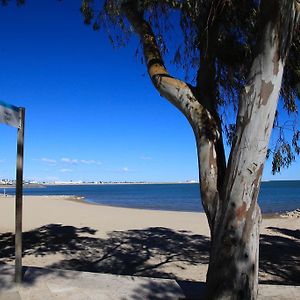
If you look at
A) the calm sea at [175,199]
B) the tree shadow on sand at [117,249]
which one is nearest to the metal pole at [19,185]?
the tree shadow on sand at [117,249]

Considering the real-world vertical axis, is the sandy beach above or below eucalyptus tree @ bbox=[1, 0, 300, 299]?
below

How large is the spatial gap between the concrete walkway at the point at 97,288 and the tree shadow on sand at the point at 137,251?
239 cm

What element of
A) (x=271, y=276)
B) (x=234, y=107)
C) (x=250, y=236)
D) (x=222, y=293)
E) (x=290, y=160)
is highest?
(x=234, y=107)

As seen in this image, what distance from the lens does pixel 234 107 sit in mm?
6586

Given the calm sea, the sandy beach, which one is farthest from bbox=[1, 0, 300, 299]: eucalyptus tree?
the calm sea

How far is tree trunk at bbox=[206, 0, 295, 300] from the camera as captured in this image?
417 cm

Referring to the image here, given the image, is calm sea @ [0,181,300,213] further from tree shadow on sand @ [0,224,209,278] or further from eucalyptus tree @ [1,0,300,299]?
eucalyptus tree @ [1,0,300,299]

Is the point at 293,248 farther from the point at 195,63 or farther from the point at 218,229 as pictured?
the point at 218,229

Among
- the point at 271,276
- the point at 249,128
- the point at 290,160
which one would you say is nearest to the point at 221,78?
the point at 290,160

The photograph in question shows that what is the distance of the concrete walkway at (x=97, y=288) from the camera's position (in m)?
5.06

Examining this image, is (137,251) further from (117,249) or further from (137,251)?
(117,249)

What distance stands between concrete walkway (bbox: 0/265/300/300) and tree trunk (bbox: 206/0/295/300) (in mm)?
1054

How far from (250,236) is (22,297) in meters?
2.55

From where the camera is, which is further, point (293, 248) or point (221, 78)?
point (293, 248)
